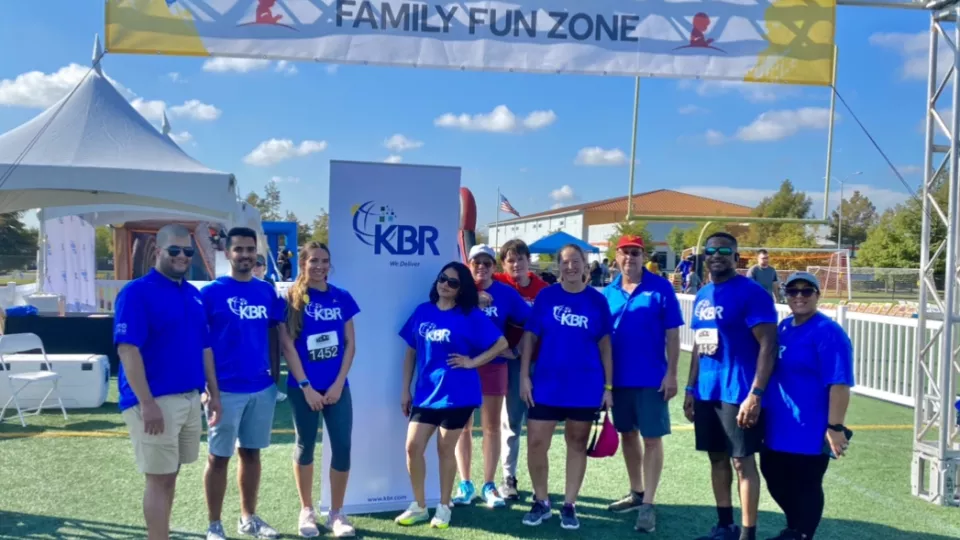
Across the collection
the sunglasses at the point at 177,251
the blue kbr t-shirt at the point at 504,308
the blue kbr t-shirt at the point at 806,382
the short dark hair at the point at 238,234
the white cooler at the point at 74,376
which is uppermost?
the short dark hair at the point at 238,234

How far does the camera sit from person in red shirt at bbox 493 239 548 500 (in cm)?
487

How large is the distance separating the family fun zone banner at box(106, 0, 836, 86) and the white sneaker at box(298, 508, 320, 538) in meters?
2.68

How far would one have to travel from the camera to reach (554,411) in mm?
4250

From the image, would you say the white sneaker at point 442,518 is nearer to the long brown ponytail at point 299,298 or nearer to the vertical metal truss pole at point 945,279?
the long brown ponytail at point 299,298

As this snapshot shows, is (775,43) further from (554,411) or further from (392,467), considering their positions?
(392,467)

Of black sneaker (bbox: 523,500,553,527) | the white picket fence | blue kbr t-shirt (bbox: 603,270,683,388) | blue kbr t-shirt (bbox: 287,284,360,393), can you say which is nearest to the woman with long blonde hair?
blue kbr t-shirt (bbox: 287,284,360,393)

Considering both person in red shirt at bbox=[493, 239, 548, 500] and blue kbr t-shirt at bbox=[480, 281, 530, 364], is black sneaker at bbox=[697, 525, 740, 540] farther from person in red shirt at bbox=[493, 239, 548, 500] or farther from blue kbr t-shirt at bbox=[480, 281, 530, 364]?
blue kbr t-shirt at bbox=[480, 281, 530, 364]

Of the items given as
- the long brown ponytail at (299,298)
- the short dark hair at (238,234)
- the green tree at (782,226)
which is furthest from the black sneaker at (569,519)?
the green tree at (782,226)

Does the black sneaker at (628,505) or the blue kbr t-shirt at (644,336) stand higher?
the blue kbr t-shirt at (644,336)

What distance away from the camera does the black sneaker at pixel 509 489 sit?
15.9 ft

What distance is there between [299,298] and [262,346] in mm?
330

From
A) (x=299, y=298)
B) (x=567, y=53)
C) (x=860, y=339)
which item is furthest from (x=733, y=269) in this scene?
(x=860, y=339)

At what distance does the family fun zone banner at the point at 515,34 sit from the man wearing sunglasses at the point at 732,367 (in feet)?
4.57

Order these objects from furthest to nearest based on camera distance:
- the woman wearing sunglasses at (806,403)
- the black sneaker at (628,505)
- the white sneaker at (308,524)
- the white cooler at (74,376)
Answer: the white cooler at (74,376) < the black sneaker at (628,505) < the white sneaker at (308,524) < the woman wearing sunglasses at (806,403)
